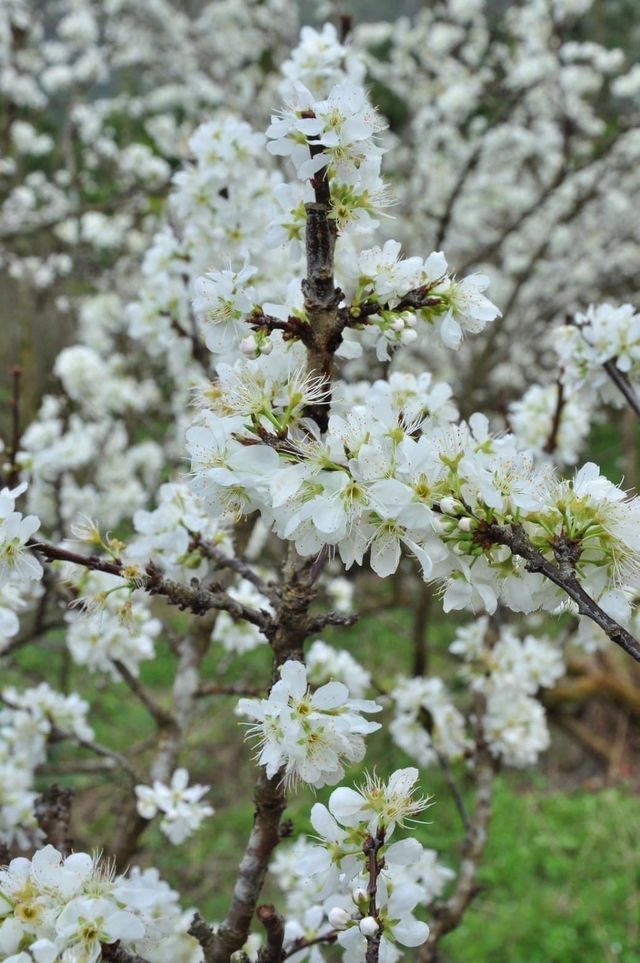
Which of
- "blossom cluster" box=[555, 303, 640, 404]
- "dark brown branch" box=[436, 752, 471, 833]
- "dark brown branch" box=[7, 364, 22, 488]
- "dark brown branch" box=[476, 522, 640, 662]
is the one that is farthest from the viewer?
"dark brown branch" box=[436, 752, 471, 833]

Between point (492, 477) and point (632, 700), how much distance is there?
199 inches

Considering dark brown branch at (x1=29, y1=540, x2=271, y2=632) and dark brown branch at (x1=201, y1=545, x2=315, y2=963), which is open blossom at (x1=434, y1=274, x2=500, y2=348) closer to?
dark brown branch at (x1=201, y1=545, x2=315, y2=963)

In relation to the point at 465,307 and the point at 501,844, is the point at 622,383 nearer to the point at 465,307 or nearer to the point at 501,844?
the point at 465,307

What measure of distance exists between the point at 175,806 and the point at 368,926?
1.13 m

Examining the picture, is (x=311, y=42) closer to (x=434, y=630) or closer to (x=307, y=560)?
(x=307, y=560)

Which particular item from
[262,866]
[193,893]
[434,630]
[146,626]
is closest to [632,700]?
[434,630]

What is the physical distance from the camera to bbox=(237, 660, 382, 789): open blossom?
102 centimetres

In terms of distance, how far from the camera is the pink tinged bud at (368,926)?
3.17ft

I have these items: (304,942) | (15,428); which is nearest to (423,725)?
(304,942)

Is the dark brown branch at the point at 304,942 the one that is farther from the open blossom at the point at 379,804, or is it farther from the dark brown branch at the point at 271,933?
the open blossom at the point at 379,804

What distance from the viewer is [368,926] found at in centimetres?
97

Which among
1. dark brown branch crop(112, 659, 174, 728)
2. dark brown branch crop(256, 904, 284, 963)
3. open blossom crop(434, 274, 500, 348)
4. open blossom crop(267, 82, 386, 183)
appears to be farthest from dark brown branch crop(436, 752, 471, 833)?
open blossom crop(267, 82, 386, 183)

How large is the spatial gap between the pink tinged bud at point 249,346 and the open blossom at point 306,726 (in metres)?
0.43

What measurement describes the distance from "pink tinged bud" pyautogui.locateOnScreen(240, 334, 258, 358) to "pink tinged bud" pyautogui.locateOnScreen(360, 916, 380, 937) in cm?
75
